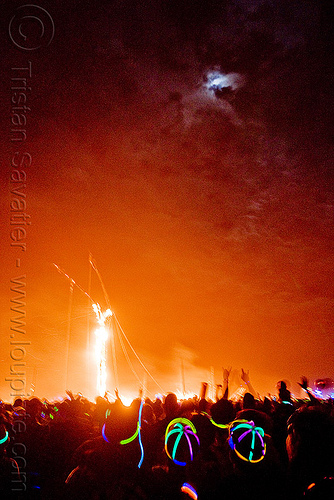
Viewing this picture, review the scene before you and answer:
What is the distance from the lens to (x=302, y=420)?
8.93ft

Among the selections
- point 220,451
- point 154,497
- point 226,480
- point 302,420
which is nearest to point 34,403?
point 154,497

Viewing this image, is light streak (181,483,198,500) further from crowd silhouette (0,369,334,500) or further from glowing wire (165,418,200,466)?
glowing wire (165,418,200,466)

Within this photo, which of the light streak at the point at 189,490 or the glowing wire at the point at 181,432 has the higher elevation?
the glowing wire at the point at 181,432

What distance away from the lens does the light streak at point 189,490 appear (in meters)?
3.40

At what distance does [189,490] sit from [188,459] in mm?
318

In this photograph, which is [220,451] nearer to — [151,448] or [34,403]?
[151,448]

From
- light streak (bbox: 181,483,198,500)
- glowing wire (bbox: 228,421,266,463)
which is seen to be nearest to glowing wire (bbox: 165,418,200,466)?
light streak (bbox: 181,483,198,500)

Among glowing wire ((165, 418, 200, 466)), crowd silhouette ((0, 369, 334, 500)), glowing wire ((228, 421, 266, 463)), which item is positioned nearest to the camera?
crowd silhouette ((0, 369, 334, 500))

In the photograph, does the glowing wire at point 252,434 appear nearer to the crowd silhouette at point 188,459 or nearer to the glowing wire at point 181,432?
the crowd silhouette at point 188,459

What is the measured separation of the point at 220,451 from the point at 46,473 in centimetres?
338

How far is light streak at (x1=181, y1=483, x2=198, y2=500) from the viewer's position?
3.40 meters

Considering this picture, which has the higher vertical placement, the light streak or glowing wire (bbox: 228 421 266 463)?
glowing wire (bbox: 228 421 266 463)

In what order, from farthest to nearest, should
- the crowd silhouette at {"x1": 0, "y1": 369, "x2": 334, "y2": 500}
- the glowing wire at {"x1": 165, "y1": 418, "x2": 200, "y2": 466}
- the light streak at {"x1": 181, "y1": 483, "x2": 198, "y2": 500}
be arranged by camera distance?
1. the glowing wire at {"x1": 165, "y1": 418, "x2": 200, "y2": 466}
2. the light streak at {"x1": 181, "y1": 483, "x2": 198, "y2": 500}
3. the crowd silhouette at {"x1": 0, "y1": 369, "x2": 334, "y2": 500}

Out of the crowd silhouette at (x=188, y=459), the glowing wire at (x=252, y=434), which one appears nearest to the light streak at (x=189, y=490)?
the crowd silhouette at (x=188, y=459)
